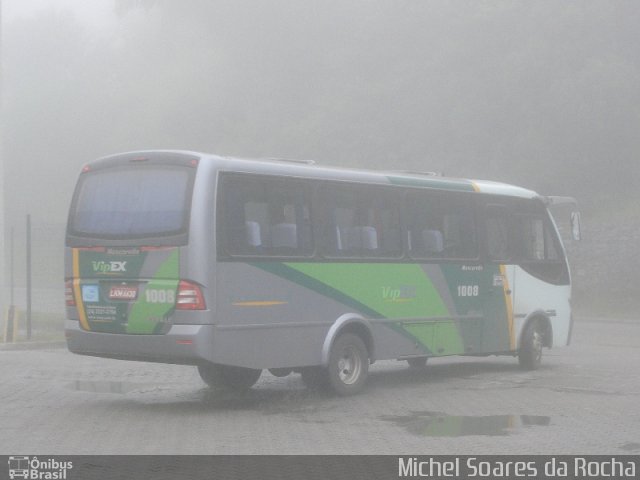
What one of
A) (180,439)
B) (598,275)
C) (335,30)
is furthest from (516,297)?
(335,30)

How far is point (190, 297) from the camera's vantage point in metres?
11.3

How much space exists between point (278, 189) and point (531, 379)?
509 cm

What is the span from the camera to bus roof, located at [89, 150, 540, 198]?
11.8m

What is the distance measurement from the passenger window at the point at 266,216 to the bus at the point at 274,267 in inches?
0.7

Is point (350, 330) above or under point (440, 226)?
under

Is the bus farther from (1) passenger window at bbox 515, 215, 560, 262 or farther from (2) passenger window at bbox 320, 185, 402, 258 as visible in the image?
(1) passenger window at bbox 515, 215, 560, 262

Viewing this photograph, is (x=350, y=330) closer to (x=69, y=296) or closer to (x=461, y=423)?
(x=461, y=423)

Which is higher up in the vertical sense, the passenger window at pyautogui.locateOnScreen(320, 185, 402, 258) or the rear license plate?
the passenger window at pyautogui.locateOnScreen(320, 185, 402, 258)

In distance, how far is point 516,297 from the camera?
52.7 ft

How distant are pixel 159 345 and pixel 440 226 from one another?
4.95m

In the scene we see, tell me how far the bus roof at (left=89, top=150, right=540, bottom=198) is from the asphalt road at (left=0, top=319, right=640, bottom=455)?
105 inches

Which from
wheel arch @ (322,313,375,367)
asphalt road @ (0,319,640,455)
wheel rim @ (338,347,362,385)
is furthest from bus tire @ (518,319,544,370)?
wheel rim @ (338,347,362,385)

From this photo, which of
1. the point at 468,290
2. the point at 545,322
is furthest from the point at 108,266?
the point at 545,322
